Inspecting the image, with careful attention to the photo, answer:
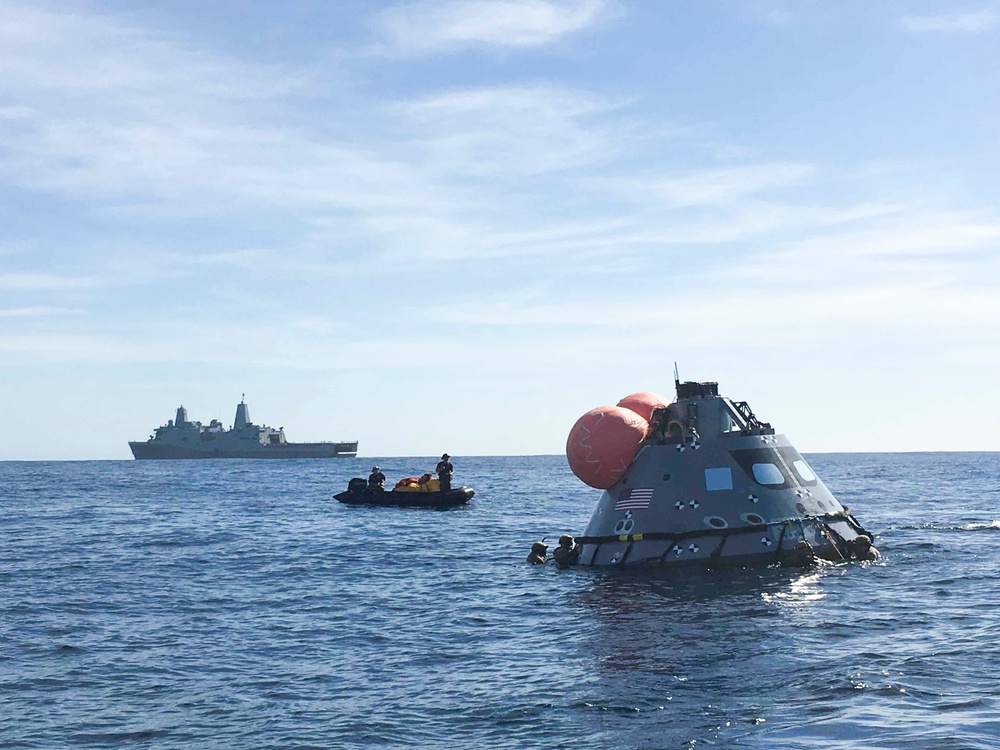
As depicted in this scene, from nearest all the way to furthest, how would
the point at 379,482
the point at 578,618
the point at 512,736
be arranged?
the point at 512,736, the point at 578,618, the point at 379,482

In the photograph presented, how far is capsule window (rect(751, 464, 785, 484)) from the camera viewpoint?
2348 cm

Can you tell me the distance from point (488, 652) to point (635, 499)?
8.30m

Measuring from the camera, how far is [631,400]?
1058 inches

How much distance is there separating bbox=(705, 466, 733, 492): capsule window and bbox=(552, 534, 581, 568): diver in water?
4.05 meters

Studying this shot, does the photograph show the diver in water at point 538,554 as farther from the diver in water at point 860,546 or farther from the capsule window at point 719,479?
the diver in water at point 860,546

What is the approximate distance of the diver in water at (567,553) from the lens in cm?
2541

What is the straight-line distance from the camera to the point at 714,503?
2305 cm

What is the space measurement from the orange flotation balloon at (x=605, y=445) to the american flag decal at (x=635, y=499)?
1.93 feet

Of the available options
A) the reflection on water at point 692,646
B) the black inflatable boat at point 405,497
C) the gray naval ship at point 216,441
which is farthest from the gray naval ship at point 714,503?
the gray naval ship at point 216,441

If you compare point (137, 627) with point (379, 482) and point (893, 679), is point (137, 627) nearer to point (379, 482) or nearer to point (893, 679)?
point (893, 679)

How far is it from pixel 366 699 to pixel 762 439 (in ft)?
44.5

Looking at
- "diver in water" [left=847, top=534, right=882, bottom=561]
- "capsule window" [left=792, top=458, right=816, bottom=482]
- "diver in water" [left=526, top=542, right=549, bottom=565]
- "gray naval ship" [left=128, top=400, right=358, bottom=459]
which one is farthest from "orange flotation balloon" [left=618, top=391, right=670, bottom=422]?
"gray naval ship" [left=128, top=400, right=358, bottom=459]

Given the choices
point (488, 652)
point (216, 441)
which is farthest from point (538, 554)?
point (216, 441)

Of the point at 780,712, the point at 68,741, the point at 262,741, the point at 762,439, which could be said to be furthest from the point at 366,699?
the point at 762,439
